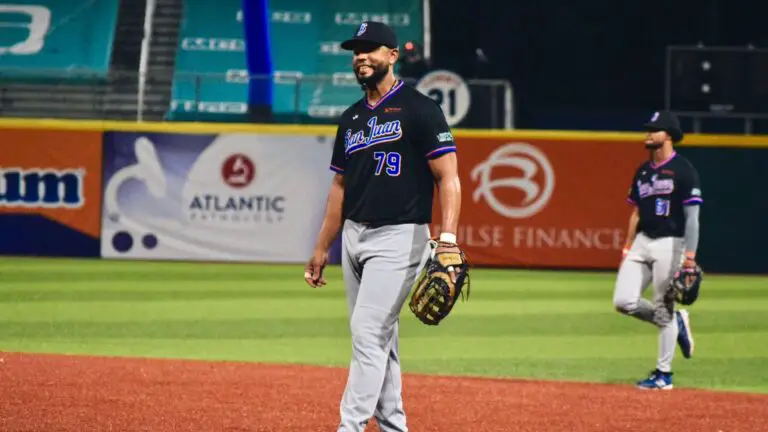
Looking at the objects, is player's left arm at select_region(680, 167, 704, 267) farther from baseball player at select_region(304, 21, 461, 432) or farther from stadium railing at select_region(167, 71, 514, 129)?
stadium railing at select_region(167, 71, 514, 129)

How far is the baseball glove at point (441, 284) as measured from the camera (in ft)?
19.8

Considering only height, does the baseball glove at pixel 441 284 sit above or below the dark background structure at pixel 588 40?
below

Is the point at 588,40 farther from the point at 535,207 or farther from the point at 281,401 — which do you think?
the point at 281,401

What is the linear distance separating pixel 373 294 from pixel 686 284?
4217 mm

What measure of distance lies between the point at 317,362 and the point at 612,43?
17578 millimetres

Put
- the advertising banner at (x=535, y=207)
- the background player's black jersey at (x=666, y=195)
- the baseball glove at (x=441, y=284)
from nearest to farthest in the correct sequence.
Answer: the baseball glove at (x=441, y=284) → the background player's black jersey at (x=666, y=195) → the advertising banner at (x=535, y=207)

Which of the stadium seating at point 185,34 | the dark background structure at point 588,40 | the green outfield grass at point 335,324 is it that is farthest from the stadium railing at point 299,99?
the dark background structure at point 588,40

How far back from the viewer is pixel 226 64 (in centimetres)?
2747

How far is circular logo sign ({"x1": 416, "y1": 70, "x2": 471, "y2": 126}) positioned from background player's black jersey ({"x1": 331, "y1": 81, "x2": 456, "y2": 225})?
1191 centimetres

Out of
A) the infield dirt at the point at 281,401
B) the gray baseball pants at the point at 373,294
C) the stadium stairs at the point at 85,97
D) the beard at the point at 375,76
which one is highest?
the beard at the point at 375,76

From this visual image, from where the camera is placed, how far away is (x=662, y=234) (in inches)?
392

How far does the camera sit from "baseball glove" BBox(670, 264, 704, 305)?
32.0 ft

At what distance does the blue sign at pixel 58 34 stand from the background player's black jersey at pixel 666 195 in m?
18.5

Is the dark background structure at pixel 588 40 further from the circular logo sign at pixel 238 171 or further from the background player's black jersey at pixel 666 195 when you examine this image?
the background player's black jersey at pixel 666 195
